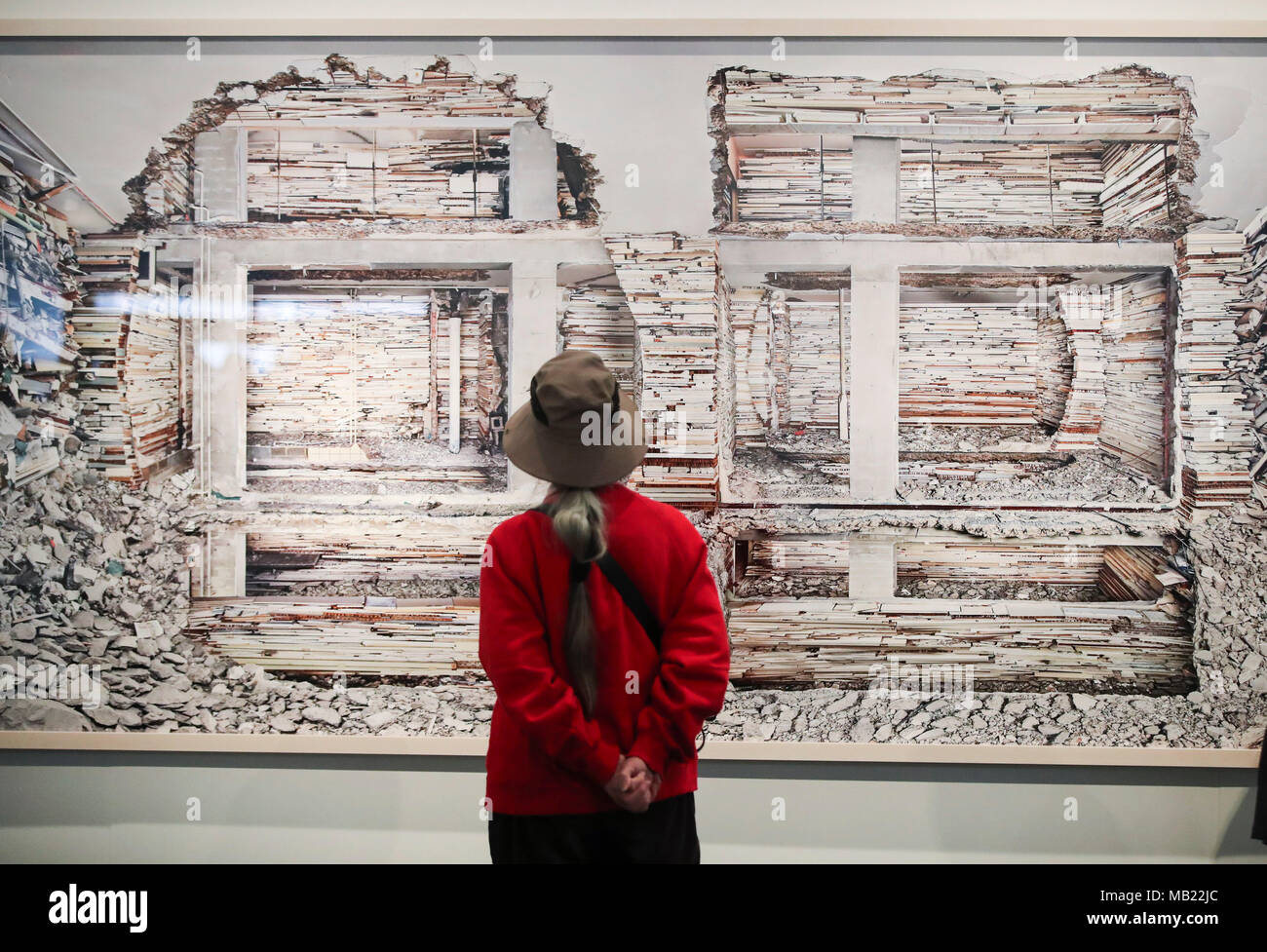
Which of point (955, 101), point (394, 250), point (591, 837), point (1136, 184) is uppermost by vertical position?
point (955, 101)

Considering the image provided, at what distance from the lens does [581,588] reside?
3.91ft

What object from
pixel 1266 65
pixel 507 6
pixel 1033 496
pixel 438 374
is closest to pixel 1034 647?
pixel 1033 496

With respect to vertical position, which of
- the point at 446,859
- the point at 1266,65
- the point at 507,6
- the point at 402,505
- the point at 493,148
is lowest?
the point at 446,859

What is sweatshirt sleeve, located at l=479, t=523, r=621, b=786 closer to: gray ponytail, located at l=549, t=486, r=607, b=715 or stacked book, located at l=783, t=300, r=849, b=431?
gray ponytail, located at l=549, t=486, r=607, b=715

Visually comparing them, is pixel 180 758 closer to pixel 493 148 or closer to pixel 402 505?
pixel 402 505

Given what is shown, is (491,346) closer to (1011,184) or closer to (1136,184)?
(1011,184)

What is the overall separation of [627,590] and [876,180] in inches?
52.1

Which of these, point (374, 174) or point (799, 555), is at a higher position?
point (374, 174)

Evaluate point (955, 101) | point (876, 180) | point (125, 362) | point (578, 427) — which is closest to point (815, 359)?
point (876, 180)

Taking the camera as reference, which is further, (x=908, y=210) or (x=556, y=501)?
(x=908, y=210)

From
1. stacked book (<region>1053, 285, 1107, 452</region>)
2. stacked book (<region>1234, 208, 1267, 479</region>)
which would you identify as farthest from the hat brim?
stacked book (<region>1234, 208, 1267, 479</region>)

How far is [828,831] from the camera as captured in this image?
1.90m

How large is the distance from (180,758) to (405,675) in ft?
1.99

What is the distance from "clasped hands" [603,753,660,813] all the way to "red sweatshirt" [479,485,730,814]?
0.02 m
